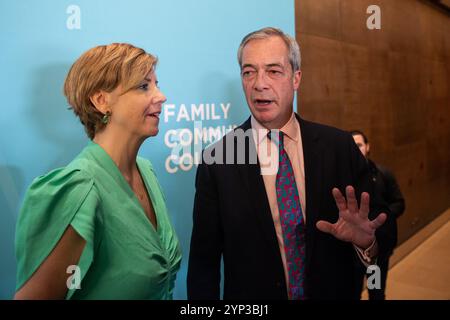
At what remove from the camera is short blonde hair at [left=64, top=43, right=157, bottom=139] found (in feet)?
3.65

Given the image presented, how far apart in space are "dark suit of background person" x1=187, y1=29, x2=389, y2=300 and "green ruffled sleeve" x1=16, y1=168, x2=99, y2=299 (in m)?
0.47

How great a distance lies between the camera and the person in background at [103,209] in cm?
97

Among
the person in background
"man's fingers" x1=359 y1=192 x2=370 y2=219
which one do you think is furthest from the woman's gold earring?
"man's fingers" x1=359 y1=192 x2=370 y2=219

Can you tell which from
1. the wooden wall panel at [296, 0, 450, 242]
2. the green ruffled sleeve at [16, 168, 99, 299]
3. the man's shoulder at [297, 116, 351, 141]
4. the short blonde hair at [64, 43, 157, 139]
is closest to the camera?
the green ruffled sleeve at [16, 168, 99, 299]

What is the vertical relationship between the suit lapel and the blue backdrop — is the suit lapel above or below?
below

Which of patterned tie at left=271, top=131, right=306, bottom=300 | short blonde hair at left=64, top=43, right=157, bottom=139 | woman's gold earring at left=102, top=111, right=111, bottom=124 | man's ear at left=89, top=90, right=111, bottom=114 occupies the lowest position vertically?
patterned tie at left=271, top=131, right=306, bottom=300

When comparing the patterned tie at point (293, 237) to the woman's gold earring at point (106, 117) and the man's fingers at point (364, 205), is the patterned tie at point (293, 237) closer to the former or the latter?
the man's fingers at point (364, 205)

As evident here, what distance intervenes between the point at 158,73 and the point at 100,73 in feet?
1.55

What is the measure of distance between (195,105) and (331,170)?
66cm

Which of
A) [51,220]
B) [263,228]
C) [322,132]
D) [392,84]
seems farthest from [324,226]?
[392,84]

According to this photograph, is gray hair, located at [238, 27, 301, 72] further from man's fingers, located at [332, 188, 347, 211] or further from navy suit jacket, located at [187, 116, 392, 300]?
man's fingers, located at [332, 188, 347, 211]
